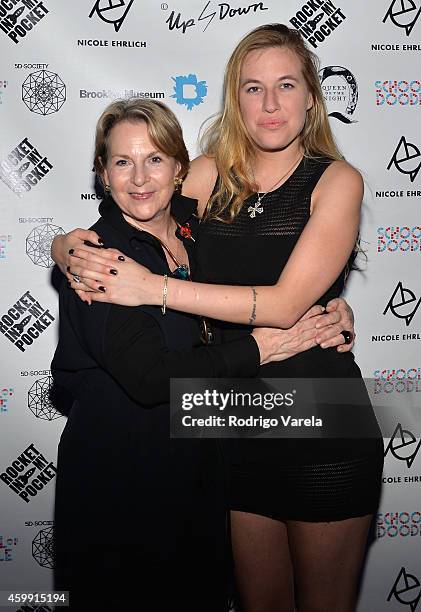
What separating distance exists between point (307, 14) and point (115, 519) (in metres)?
1.80

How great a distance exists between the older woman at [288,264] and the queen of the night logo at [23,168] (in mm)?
705

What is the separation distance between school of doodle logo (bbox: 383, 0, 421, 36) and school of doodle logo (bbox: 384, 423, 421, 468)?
144 centimetres

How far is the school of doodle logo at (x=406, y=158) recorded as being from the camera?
2.62 metres

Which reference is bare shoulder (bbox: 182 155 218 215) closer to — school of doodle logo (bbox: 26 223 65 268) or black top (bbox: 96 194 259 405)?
black top (bbox: 96 194 259 405)

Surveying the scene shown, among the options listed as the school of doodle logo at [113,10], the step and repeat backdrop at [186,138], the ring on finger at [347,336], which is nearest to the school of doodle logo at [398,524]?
the step and repeat backdrop at [186,138]

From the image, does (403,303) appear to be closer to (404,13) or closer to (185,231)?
(404,13)

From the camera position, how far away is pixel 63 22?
2.44 meters

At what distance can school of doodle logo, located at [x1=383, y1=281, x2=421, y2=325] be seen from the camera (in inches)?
106

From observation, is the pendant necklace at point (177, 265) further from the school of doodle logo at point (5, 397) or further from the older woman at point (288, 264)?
the school of doodle logo at point (5, 397)

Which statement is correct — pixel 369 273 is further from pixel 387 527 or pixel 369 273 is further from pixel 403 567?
pixel 403 567

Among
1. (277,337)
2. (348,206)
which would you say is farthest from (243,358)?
(348,206)

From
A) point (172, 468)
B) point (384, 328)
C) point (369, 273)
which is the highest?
point (369, 273)

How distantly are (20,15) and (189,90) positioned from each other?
0.60 meters

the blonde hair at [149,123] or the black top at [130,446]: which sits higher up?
the blonde hair at [149,123]
